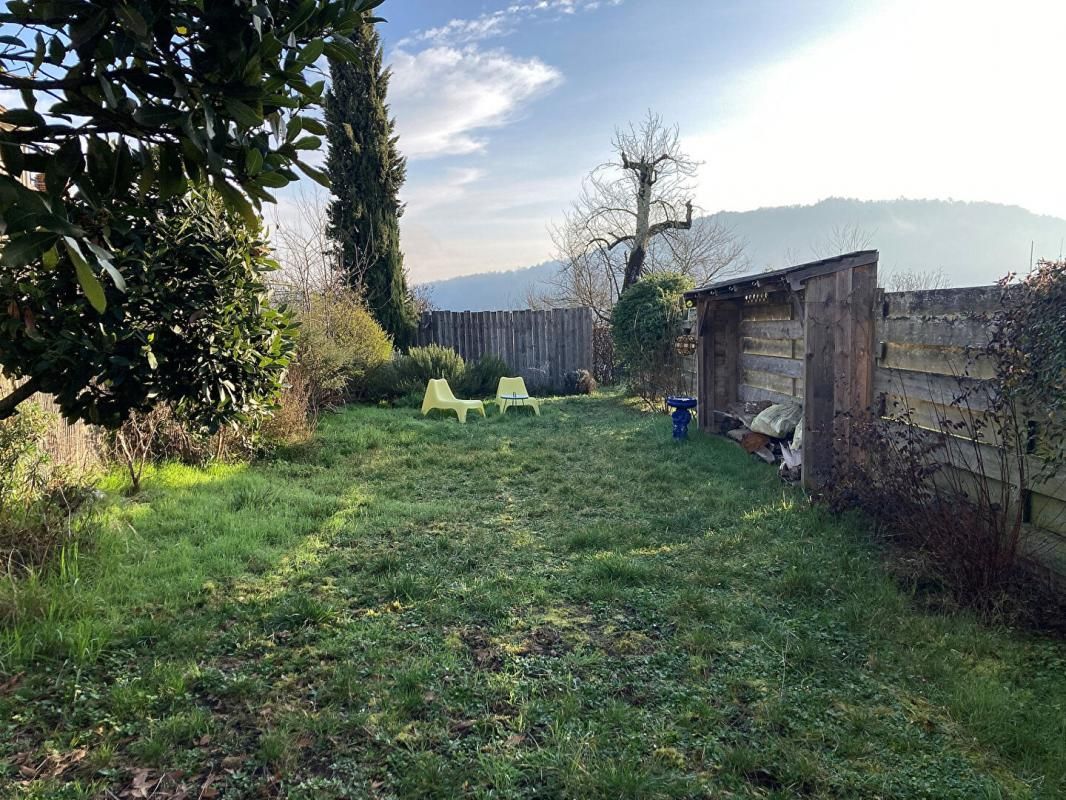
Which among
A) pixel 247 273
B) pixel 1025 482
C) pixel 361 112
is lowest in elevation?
pixel 1025 482

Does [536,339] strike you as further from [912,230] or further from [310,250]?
[912,230]

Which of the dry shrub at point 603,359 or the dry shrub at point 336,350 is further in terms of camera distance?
the dry shrub at point 603,359

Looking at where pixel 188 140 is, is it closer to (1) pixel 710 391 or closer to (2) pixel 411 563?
(2) pixel 411 563

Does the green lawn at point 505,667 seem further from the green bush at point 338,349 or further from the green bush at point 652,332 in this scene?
the green bush at point 652,332

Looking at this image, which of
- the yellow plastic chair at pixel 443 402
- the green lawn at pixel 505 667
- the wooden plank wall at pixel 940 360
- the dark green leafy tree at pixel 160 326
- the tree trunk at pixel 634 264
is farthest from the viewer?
the tree trunk at pixel 634 264

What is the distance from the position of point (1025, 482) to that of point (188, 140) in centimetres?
417

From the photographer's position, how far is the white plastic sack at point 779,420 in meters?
6.11

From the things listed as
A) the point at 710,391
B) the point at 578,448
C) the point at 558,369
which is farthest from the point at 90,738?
the point at 558,369

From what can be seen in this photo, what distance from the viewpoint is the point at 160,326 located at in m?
2.76

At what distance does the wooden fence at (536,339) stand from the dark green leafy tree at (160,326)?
10.7m

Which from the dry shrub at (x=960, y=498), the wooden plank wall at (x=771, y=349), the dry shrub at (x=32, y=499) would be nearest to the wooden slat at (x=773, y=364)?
the wooden plank wall at (x=771, y=349)

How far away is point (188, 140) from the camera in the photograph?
1.37 meters

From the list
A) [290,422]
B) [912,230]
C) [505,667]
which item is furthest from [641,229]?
[912,230]

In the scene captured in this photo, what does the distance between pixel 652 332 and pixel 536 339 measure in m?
3.86
